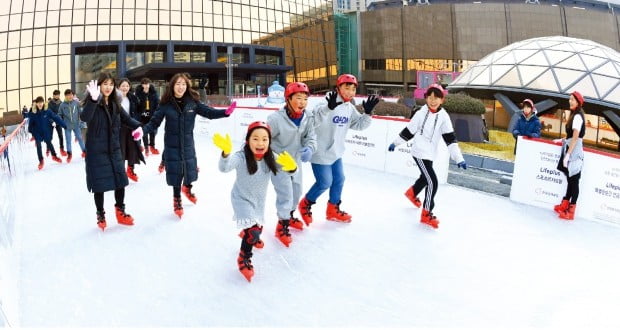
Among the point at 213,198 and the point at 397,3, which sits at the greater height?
the point at 397,3

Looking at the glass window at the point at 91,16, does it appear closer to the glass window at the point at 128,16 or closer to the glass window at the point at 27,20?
the glass window at the point at 128,16

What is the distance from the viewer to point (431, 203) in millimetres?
5098

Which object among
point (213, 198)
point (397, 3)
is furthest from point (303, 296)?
point (397, 3)

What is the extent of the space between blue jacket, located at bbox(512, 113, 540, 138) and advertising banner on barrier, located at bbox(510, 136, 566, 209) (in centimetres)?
81

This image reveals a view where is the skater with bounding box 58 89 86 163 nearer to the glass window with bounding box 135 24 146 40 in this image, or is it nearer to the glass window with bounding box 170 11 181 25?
the glass window with bounding box 135 24 146 40

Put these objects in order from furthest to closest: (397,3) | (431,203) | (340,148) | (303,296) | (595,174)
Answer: (397,3), (595,174), (431,203), (340,148), (303,296)

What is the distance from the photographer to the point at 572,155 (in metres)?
5.50

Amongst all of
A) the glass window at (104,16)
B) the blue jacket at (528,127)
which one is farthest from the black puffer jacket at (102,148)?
the glass window at (104,16)

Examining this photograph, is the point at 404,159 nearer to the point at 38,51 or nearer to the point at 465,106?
the point at 465,106

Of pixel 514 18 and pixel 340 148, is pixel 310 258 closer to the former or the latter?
pixel 340 148

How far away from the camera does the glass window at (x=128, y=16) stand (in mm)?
38500

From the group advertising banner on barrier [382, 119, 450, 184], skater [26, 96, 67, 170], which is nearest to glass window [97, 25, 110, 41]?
skater [26, 96, 67, 170]

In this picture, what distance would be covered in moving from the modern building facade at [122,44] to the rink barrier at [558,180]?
3084cm

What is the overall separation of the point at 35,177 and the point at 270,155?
677 centimetres
